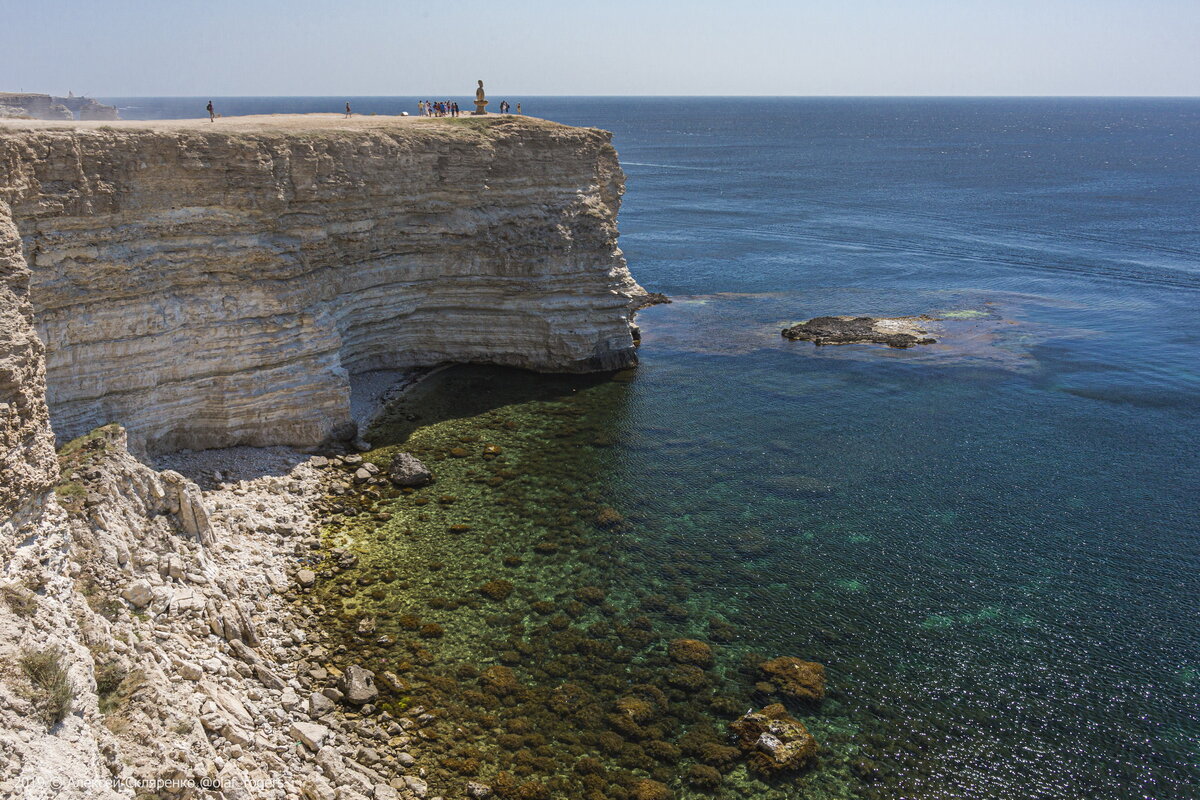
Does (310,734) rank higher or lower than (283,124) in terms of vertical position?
lower

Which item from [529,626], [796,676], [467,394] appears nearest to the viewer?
[796,676]

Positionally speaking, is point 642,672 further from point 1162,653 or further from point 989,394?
point 989,394

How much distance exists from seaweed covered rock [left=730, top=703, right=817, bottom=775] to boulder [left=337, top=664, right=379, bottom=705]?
914 centimetres

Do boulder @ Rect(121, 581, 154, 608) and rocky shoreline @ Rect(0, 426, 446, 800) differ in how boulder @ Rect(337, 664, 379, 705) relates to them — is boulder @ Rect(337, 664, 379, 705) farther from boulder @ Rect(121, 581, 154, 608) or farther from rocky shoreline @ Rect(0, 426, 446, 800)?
boulder @ Rect(121, 581, 154, 608)

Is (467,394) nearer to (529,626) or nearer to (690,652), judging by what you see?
(529,626)

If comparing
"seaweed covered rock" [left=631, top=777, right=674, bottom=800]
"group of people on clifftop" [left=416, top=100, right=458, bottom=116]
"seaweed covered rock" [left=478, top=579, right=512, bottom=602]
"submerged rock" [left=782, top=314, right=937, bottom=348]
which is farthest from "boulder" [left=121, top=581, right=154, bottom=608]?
"submerged rock" [left=782, top=314, right=937, bottom=348]

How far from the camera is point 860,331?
50250 millimetres

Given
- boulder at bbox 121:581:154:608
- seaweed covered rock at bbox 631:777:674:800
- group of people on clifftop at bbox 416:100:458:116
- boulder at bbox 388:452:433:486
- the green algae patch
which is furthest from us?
group of people on clifftop at bbox 416:100:458:116

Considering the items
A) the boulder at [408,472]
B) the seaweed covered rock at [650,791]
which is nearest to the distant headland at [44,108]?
the boulder at [408,472]

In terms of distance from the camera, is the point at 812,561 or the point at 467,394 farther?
the point at 467,394

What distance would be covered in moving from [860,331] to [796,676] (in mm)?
33041

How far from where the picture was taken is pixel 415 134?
35.9 meters

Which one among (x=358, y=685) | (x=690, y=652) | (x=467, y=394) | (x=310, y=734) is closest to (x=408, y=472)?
(x=467, y=394)

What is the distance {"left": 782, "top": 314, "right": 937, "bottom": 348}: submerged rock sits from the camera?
1932 inches
